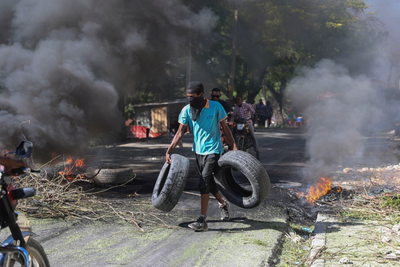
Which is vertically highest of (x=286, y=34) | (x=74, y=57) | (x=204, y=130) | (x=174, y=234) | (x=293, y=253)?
(x=286, y=34)

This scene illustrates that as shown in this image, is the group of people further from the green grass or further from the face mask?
the green grass

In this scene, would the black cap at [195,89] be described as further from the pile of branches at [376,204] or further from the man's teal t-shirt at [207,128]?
the pile of branches at [376,204]

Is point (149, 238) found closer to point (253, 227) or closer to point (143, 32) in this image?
point (253, 227)

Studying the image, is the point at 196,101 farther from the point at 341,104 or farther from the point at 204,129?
the point at 341,104

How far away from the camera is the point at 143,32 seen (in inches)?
605

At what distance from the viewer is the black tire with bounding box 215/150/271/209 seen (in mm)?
5484

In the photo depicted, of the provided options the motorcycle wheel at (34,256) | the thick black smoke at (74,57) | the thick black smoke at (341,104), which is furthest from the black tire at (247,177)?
the thick black smoke at (341,104)

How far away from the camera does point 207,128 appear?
555 centimetres

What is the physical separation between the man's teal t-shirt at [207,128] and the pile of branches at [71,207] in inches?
40.9

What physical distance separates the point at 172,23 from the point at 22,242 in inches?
534

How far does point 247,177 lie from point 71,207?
239cm

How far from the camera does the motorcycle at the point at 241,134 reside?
11680mm

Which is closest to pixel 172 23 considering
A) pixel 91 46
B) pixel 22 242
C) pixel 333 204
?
pixel 91 46

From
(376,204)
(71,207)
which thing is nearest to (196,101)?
(71,207)
